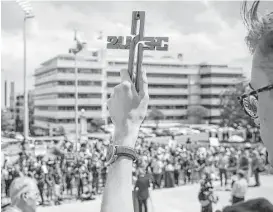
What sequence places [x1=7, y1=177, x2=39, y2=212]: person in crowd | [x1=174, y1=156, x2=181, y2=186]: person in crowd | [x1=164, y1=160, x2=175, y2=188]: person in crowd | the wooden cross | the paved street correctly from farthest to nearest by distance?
[x1=174, y1=156, x2=181, y2=186]: person in crowd, [x1=164, y1=160, x2=175, y2=188]: person in crowd, the paved street, [x1=7, y1=177, x2=39, y2=212]: person in crowd, the wooden cross

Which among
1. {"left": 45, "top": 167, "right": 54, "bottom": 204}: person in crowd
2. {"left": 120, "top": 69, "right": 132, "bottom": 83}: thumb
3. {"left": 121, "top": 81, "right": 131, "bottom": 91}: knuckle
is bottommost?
{"left": 45, "top": 167, "right": 54, "bottom": 204}: person in crowd

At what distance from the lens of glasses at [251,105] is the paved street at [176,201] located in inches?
393

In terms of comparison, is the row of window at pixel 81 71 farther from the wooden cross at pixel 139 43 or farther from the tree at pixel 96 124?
the wooden cross at pixel 139 43

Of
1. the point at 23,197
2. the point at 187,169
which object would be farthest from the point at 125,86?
the point at 187,169

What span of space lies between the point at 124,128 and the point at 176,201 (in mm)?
12263

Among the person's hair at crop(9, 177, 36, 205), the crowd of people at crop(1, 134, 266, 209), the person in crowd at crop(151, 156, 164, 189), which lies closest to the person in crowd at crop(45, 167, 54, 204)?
the crowd of people at crop(1, 134, 266, 209)

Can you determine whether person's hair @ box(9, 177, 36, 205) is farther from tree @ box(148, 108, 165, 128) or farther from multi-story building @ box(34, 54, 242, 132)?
multi-story building @ box(34, 54, 242, 132)

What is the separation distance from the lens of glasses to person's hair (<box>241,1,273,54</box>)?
0.15 meters

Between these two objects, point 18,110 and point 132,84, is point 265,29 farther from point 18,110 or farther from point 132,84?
point 18,110

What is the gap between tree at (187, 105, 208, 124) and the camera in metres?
81.8

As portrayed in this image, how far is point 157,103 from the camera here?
87.0 m

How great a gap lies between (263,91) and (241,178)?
26.7ft

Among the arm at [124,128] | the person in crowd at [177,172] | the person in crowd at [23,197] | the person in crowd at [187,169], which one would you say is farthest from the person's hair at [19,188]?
the person in crowd at [187,169]

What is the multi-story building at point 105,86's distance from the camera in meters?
78.1
